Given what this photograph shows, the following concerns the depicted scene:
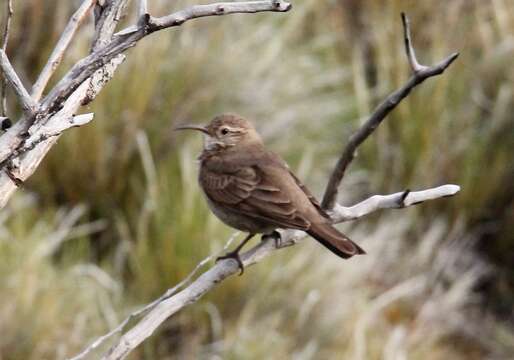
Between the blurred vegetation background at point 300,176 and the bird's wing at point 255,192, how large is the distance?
129 centimetres

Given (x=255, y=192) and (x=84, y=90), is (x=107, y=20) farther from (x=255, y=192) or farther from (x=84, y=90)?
(x=255, y=192)

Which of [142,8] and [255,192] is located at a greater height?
[142,8]

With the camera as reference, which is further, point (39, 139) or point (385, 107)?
point (385, 107)

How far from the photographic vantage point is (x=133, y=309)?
6.39 m

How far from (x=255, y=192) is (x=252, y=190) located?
2cm

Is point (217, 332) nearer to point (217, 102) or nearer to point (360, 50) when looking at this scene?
point (217, 102)

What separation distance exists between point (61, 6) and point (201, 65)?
1062mm

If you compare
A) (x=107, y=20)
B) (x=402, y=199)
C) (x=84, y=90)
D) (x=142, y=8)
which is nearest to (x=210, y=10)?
(x=142, y=8)

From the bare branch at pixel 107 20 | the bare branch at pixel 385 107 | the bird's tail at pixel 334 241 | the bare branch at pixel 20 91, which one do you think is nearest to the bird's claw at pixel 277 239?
the bird's tail at pixel 334 241

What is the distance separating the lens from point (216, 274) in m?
3.51

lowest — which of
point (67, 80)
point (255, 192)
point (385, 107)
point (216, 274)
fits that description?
point (255, 192)

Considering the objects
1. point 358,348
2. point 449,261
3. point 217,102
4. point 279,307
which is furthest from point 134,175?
point 449,261

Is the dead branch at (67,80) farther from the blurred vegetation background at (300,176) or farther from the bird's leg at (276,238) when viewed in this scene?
the blurred vegetation background at (300,176)

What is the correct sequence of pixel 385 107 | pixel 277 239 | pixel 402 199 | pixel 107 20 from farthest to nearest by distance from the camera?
pixel 277 239 → pixel 402 199 → pixel 385 107 → pixel 107 20
